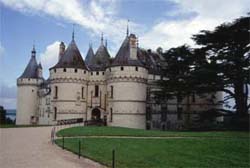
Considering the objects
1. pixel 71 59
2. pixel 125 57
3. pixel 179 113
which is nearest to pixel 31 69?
pixel 71 59

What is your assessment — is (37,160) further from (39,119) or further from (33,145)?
(39,119)

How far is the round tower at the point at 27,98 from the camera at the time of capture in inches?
1836

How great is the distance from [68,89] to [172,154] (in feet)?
80.6

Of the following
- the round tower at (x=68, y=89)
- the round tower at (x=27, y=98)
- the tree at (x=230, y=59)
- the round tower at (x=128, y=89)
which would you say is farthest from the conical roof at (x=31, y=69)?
the tree at (x=230, y=59)

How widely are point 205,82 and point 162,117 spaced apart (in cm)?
1203

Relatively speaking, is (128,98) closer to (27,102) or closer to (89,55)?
(89,55)

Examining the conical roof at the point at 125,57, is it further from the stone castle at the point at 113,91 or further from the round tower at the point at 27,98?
the round tower at the point at 27,98

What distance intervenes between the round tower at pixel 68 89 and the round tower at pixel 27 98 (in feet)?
33.8

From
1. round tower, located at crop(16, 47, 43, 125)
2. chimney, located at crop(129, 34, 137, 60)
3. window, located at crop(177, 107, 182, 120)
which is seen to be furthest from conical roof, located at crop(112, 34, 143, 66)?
round tower, located at crop(16, 47, 43, 125)

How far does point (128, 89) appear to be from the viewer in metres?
34.9

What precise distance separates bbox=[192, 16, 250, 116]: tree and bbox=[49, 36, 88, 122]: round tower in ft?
46.7

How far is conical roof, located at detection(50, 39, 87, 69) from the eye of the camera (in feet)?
122

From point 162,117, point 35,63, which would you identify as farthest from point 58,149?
point 35,63

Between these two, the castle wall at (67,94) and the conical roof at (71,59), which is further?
the conical roof at (71,59)
